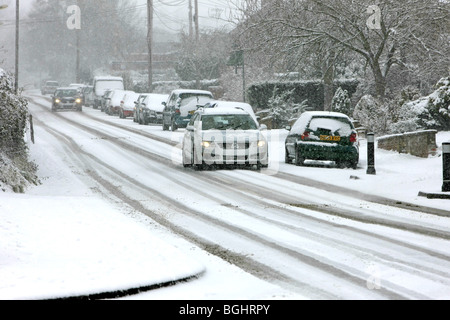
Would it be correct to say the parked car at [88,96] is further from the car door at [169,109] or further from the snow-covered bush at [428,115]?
the snow-covered bush at [428,115]

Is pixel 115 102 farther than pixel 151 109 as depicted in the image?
Yes

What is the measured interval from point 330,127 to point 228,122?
265cm

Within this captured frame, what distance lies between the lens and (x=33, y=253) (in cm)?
879

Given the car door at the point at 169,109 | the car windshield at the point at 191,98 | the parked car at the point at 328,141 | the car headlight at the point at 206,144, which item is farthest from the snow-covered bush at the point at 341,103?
the car headlight at the point at 206,144

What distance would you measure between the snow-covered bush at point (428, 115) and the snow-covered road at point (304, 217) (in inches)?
124

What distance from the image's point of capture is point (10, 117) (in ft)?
53.4

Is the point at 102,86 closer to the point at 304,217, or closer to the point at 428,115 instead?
the point at 428,115

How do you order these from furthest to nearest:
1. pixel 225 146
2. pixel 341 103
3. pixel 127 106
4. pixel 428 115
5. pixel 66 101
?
pixel 66 101 → pixel 127 106 → pixel 341 103 → pixel 428 115 → pixel 225 146

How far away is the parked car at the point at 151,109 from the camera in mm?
40281

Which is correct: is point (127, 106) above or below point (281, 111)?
above

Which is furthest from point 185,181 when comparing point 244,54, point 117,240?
point 244,54

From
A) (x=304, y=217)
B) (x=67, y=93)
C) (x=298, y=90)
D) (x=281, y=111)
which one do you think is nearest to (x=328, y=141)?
(x=304, y=217)
